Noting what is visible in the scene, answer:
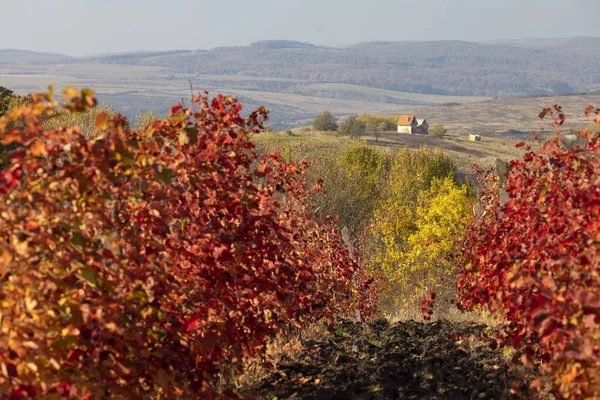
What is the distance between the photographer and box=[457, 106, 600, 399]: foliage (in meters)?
3.52

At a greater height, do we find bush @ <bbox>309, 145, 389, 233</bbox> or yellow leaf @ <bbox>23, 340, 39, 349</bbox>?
yellow leaf @ <bbox>23, 340, 39, 349</bbox>

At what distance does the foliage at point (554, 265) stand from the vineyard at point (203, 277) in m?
0.02

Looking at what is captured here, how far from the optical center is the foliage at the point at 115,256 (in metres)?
3.12

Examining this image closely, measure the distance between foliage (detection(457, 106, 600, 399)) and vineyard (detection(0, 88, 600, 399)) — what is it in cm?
2

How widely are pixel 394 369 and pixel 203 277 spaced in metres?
2.46

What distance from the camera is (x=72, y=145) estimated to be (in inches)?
130

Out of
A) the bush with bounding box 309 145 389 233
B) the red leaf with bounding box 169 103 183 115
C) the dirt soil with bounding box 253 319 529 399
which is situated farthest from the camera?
the bush with bounding box 309 145 389 233

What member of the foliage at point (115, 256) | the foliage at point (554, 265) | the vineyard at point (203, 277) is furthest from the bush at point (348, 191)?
the foliage at point (115, 256)

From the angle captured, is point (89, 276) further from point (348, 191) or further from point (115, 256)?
point (348, 191)

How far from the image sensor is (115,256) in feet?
11.2

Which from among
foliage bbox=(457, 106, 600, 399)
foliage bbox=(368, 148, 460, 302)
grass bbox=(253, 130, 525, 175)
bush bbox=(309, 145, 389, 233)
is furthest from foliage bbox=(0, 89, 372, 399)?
grass bbox=(253, 130, 525, 175)

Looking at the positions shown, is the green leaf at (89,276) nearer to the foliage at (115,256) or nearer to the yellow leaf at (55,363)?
the foliage at (115,256)

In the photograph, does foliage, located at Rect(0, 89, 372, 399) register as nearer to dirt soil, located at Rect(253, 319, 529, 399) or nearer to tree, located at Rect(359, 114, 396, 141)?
dirt soil, located at Rect(253, 319, 529, 399)

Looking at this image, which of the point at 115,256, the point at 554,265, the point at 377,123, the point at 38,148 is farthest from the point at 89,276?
the point at 377,123
